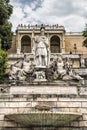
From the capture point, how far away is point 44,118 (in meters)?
19.9

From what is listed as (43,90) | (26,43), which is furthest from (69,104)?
(26,43)

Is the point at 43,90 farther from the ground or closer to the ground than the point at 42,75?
closer to the ground

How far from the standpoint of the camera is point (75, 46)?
6569 centimetres

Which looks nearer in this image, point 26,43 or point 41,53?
point 41,53

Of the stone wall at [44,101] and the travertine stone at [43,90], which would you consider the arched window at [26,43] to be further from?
the stone wall at [44,101]

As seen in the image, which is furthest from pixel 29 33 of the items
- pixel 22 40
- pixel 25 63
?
pixel 25 63

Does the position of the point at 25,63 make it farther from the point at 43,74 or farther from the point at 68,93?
the point at 68,93

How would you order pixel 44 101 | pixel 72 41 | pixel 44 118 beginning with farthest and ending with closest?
pixel 72 41 → pixel 44 101 → pixel 44 118

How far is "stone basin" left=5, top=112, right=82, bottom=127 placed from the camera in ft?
64.3

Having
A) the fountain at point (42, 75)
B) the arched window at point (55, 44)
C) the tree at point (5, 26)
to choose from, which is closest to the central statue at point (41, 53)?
the fountain at point (42, 75)

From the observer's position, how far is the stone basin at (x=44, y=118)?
19.6m

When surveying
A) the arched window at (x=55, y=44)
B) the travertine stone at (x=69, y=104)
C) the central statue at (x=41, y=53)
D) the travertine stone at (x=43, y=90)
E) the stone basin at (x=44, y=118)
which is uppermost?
the arched window at (x=55, y=44)

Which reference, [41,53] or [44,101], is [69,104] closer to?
[44,101]

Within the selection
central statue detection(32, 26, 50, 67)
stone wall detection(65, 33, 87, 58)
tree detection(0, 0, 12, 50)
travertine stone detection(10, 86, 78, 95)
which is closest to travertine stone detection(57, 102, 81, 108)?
travertine stone detection(10, 86, 78, 95)
